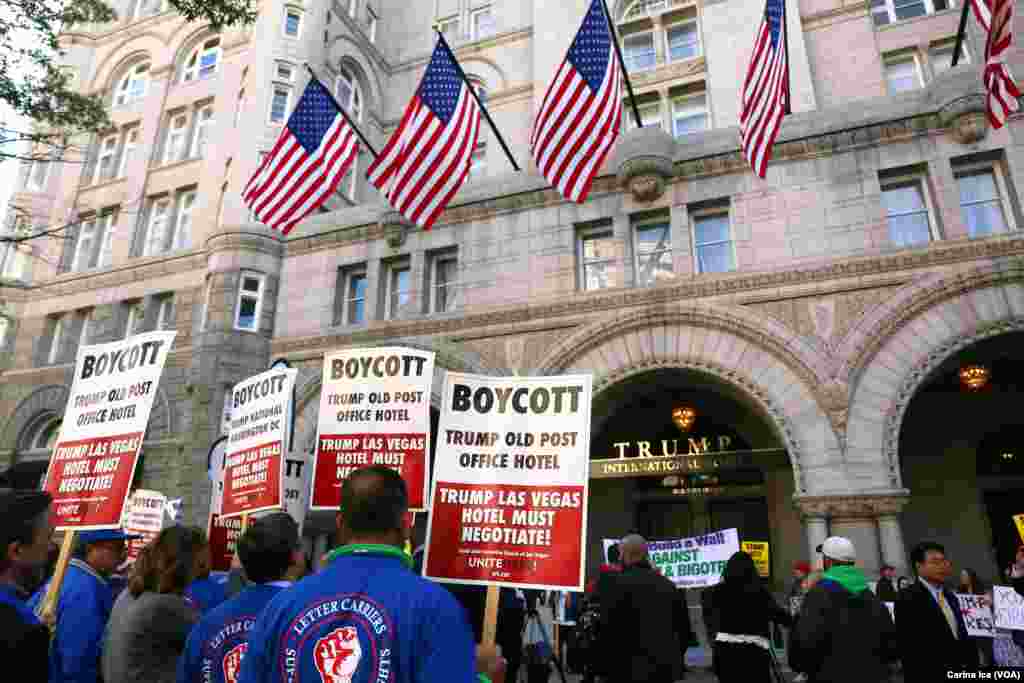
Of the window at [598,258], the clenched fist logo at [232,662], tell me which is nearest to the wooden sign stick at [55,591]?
the clenched fist logo at [232,662]

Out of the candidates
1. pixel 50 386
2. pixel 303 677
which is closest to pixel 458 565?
pixel 303 677

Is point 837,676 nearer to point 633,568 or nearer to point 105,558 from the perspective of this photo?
point 633,568

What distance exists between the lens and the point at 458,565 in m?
4.98

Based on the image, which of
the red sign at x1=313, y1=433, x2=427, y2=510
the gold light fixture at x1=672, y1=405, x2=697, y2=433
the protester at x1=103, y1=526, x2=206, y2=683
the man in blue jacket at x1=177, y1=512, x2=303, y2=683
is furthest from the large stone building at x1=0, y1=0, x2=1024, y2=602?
the man in blue jacket at x1=177, y1=512, x2=303, y2=683

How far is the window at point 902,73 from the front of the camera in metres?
19.2

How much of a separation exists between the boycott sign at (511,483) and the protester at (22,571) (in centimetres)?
260

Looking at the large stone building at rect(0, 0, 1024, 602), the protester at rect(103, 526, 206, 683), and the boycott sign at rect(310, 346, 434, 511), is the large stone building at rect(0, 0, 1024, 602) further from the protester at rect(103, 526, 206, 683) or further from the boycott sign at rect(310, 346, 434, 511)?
the protester at rect(103, 526, 206, 683)

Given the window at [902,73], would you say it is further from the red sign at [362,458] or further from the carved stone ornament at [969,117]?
the red sign at [362,458]

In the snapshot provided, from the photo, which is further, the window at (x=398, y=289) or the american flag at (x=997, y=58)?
the window at (x=398, y=289)

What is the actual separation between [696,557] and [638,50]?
59.5ft

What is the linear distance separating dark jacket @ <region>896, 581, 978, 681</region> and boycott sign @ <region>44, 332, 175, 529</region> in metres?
7.32

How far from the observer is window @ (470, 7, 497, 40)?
26650mm

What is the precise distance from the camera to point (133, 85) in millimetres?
27922

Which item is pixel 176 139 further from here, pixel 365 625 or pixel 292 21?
pixel 365 625
